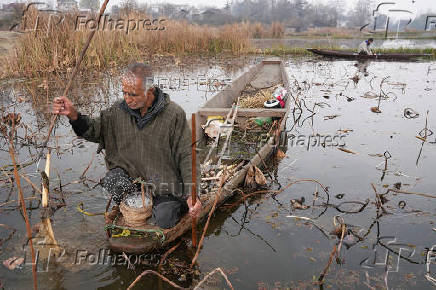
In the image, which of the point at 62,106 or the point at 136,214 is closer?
the point at 62,106

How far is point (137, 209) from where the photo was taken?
108 inches

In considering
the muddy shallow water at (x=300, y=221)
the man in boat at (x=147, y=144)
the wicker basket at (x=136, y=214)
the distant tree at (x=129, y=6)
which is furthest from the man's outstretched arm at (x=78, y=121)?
the distant tree at (x=129, y=6)

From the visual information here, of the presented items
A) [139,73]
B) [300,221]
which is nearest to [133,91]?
[139,73]

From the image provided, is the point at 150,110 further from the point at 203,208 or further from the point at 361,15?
the point at 361,15

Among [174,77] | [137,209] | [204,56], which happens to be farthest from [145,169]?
[204,56]

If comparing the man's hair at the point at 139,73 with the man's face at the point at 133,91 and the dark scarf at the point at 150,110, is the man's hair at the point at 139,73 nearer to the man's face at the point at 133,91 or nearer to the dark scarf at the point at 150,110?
the man's face at the point at 133,91

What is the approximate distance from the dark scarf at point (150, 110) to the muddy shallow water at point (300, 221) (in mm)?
1091

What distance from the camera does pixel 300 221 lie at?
3.60 metres

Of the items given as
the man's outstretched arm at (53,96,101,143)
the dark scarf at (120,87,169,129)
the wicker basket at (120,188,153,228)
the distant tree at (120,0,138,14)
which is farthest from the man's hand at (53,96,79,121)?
the distant tree at (120,0,138,14)

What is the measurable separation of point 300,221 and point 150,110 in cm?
192

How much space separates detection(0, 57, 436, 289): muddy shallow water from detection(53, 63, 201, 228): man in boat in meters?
0.51

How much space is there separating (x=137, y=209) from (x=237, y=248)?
983 mm

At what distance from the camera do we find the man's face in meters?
2.48

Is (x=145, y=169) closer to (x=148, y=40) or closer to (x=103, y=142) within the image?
(x=103, y=142)
